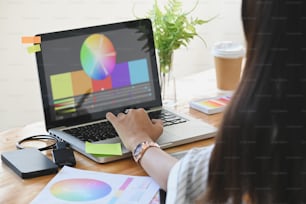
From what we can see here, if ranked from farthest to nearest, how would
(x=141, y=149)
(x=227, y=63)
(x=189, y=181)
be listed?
(x=227, y=63)
(x=141, y=149)
(x=189, y=181)

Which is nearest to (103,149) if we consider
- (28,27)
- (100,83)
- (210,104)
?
(100,83)

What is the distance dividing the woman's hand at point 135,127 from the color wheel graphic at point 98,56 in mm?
162

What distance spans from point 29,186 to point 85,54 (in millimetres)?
454

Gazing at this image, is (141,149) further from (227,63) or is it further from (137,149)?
(227,63)

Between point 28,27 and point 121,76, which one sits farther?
point 28,27

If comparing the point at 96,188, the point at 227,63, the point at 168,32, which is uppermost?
the point at 168,32

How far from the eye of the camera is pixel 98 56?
1.68m

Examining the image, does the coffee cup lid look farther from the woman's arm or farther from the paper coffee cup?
the woman's arm

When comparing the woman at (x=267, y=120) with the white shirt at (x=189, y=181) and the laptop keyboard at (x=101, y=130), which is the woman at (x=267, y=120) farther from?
the laptop keyboard at (x=101, y=130)

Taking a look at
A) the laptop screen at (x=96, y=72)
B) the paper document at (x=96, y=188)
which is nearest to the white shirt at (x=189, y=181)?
the paper document at (x=96, y=188)

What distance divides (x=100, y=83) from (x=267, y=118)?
80 cm

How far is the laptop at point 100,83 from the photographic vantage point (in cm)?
160

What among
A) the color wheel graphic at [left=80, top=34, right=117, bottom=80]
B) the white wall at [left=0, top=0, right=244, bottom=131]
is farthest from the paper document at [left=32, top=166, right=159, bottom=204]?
the white wall at [left=0, top=0, right=244, bottom=131]

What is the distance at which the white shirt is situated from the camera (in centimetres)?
113
